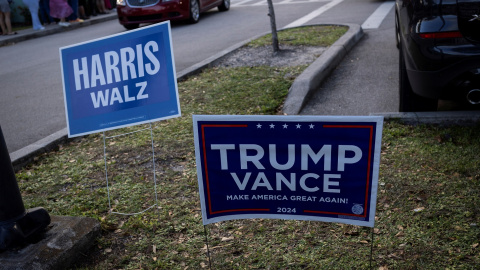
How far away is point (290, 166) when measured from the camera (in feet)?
8.28

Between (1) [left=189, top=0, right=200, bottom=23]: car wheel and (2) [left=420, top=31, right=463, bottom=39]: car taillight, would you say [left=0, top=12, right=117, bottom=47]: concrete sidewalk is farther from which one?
(2) [left=420, top=31, right=463, bottom=39]: car taillight

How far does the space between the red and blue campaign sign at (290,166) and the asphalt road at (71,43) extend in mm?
3724

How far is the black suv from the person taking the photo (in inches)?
152

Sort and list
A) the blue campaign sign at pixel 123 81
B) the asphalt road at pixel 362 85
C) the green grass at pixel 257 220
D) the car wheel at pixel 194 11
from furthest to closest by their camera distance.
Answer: the car wheel at pixel 194 11
the asphalt road at pixel 362 85
the blue campaign sign at pixel 123 81
the green grass at pixel 257 220

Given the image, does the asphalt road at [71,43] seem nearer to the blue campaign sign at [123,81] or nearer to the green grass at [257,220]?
the green grass at [257,220]

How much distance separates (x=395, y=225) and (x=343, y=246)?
431mm

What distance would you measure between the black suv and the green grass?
1.78ft

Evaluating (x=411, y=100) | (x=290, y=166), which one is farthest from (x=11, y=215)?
(x=411, y=100)

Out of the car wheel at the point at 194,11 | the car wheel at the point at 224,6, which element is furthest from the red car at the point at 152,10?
the car wheel at the point at 224,6

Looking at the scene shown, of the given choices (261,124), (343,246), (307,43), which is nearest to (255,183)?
(261,124)

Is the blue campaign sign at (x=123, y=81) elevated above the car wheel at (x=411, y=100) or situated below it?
above

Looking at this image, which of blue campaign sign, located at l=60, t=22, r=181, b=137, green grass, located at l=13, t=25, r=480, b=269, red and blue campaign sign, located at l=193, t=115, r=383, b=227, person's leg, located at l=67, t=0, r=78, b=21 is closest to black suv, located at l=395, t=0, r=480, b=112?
green grass, located at l=13, t=25, r=480, b=269

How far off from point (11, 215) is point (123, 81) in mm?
1222

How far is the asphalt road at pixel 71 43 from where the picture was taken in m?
6.54
